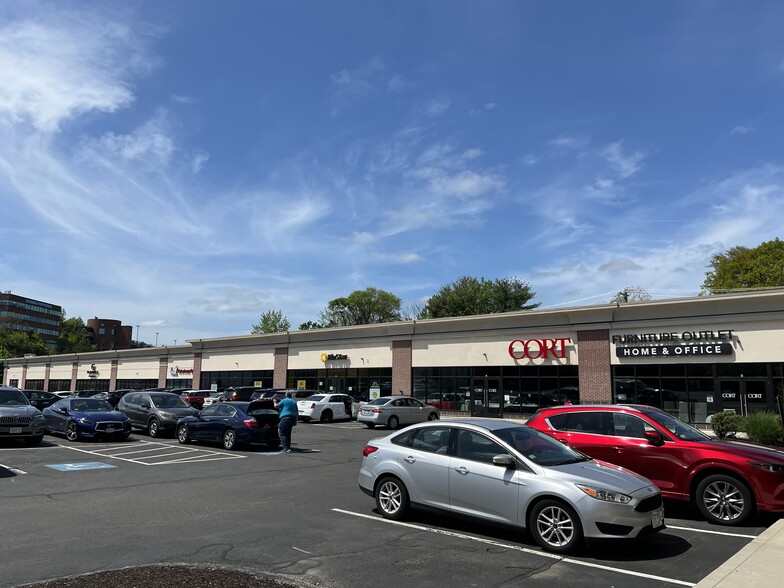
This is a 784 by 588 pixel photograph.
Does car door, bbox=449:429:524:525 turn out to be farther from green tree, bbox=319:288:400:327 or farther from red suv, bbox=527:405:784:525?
green tree, bbox=319:288:400:327

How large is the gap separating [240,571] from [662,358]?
2502 cm

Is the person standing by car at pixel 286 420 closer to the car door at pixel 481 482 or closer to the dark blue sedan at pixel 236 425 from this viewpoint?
the dark blue sedan at pixel 236 425

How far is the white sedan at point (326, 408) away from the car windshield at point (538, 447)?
22886mm

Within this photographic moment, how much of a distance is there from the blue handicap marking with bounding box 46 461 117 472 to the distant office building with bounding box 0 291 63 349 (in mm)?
127117

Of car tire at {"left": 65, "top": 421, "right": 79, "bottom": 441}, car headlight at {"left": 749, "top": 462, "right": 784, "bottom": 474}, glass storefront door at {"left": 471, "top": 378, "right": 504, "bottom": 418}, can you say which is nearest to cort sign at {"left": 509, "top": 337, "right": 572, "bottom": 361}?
glass storefront door at {"left": 471, "top": 378, "right": 504, "bottom": 418}

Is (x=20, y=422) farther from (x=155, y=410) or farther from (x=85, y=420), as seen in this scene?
(x=155, y=410)

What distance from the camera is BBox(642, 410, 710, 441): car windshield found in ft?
30.8

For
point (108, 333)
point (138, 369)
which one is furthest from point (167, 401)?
point (108, 333)

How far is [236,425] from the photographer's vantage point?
17.2m

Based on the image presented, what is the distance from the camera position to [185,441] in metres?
18.7

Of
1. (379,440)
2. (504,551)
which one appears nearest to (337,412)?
(379,440)

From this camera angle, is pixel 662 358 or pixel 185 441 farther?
pixel 662 358

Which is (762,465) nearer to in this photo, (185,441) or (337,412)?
(185,441)

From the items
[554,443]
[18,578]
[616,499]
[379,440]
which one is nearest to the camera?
[18,578]
